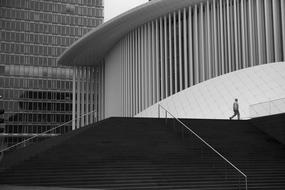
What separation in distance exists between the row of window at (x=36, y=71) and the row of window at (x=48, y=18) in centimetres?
862

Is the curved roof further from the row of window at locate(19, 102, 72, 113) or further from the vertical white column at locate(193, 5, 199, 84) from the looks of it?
the row of window at locate(19, 102, 72, 113)

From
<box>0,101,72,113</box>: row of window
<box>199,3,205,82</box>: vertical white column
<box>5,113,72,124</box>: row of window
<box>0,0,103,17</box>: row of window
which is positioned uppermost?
<box>0,0,103,17</box>: row of window

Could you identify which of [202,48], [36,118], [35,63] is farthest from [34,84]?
[202,48]

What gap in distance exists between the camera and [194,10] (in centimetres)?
3438

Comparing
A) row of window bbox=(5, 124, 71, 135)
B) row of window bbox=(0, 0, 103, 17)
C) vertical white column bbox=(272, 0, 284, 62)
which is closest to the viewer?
vertical white column bbox=(272, 0, 284, 62)

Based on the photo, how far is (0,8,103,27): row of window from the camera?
79.6 meters

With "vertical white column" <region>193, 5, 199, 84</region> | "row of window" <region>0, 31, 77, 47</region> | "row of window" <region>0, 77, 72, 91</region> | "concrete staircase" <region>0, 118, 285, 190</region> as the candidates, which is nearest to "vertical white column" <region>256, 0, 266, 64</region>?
"vertical white column" <region>193, 5, 199, 84</region>

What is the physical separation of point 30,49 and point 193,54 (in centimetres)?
5091

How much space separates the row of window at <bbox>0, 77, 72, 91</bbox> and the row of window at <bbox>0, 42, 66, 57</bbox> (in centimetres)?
483

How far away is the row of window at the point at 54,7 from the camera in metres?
A: 80.2

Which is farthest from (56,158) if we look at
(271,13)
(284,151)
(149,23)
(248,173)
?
(149,23)

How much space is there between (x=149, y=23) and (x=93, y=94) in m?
19.1

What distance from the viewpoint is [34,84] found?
7950 cm

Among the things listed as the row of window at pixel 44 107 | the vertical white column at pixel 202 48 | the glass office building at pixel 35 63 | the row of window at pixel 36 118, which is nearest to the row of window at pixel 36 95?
the glass office building at pixel 35 63
